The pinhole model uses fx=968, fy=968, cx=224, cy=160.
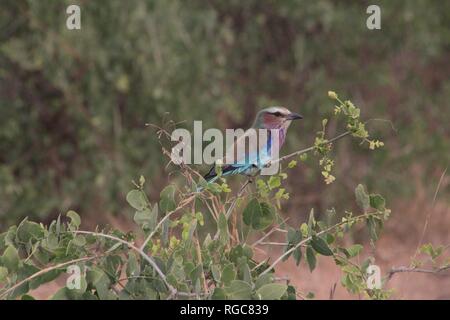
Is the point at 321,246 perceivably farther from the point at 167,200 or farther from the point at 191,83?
the point at 191,83

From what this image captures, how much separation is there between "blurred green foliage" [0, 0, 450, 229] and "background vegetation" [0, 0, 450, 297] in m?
0.01

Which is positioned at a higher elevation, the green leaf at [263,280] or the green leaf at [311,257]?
the green leaf at [311,257]

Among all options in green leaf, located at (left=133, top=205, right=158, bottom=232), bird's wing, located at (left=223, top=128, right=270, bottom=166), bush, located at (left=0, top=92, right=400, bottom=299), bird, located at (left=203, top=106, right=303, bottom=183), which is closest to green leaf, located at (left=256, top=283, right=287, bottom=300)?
bush, located at (left=0, top=92, right=400, bottom=299)

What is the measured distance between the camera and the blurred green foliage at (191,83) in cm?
712

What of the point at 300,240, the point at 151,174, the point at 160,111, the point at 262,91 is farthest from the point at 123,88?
the point at 300,240

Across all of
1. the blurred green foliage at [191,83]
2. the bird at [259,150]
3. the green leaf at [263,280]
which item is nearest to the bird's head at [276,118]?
the bird at [259,150]

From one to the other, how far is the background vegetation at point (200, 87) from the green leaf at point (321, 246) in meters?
4.23

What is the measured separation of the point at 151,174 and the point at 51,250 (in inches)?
189

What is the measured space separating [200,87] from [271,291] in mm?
4910

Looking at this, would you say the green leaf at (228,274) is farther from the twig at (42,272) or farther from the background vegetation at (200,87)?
the background vegetation at (200,87)

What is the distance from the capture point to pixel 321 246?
9.91 feet

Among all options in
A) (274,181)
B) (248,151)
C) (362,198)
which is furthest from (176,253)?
(248,151)

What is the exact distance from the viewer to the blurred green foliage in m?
7.12

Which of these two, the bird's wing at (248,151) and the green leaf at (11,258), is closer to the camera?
the green leaf at (11,258)
